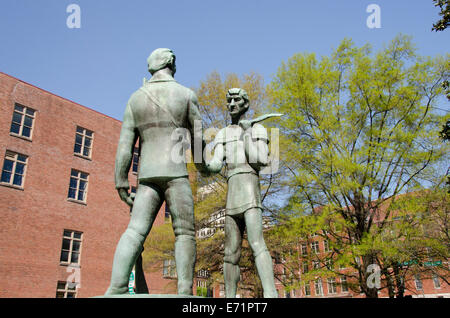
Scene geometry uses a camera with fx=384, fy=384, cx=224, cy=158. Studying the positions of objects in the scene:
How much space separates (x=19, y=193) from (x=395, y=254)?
66.2 ft

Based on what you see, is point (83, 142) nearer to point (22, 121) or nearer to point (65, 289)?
point (22, 121)

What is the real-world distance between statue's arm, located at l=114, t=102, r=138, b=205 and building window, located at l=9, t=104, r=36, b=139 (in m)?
22.2

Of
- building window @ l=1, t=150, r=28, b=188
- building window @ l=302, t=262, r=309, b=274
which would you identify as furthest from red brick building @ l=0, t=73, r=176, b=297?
building window @ l=302, t=262, r=309, b=274

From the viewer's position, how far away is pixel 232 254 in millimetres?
4586

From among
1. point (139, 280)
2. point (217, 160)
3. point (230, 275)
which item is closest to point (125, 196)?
point (139, 280)

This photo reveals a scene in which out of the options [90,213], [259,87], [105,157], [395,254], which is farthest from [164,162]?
[105,157]

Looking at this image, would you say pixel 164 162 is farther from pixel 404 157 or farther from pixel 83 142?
pixel 83 142

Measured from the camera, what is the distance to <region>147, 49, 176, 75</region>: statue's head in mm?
4430

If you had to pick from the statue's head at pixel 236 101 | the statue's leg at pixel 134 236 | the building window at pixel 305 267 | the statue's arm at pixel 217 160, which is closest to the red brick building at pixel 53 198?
the building window at pixel 305 267

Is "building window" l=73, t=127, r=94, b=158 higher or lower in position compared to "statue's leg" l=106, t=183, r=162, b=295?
higher

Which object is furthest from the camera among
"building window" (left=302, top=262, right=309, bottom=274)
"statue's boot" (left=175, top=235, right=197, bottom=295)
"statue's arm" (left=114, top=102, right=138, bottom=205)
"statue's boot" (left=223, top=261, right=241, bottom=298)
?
"building window" (left=302, top=262, right=309, bottom=274)

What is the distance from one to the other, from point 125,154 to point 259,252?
1.88 meters

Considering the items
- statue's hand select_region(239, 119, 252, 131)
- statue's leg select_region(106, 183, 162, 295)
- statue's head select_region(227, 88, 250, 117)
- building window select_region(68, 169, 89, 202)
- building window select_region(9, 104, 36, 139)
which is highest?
building window select_region(9, 104, 36, 139)

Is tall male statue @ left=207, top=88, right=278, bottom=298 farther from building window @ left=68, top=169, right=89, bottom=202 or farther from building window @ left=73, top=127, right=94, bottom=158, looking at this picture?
building window @ left=73, top=127, right=94, bottom=158
